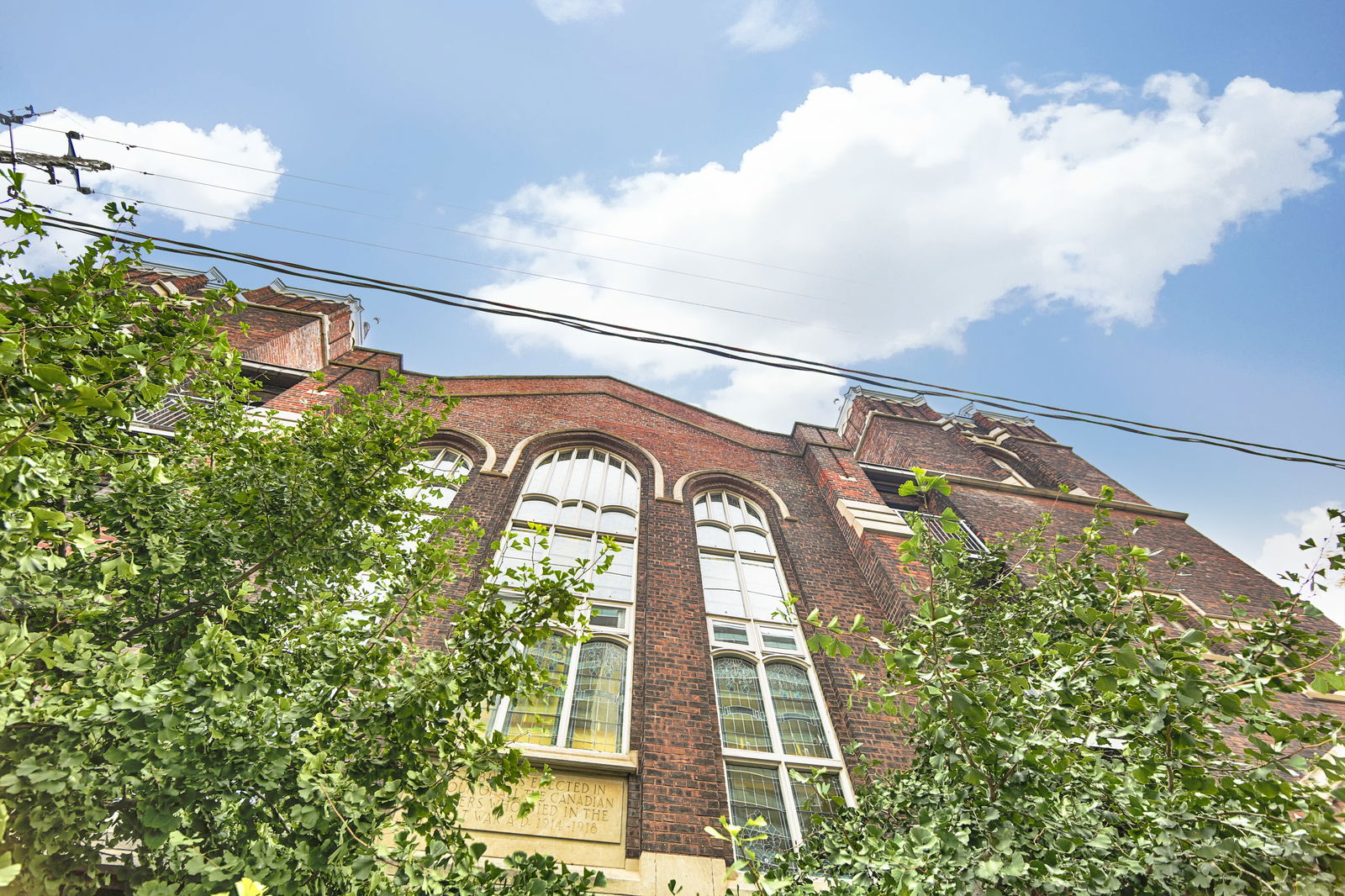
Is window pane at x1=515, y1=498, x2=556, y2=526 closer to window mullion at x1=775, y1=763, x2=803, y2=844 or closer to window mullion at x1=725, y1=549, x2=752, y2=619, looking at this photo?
window mullion at x1=725, y1=549, x2=752, y2=619

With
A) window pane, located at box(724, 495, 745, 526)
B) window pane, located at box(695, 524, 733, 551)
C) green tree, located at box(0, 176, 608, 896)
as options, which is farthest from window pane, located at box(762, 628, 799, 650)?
green tree, located at box(0, 176, 608, 896)

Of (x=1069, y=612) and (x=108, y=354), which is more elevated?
(x=108, y=354)

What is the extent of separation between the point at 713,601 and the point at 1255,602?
10624 millimetres

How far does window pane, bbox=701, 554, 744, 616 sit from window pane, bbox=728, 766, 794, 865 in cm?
265

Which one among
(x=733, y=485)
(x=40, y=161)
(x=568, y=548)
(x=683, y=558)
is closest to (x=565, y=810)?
(x=568, y=548)

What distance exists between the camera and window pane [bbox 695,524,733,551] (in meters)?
11.3

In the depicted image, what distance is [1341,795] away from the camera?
8.47 feet

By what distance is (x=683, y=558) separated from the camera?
10266 millimetres

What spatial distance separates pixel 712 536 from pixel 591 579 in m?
2.87

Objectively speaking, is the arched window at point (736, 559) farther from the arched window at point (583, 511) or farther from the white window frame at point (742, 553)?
the arched window at point (583, 511)

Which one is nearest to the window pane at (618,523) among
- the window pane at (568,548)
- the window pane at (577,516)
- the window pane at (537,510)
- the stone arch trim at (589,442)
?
the window pane at (577,516)

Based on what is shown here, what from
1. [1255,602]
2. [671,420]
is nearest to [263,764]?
[671,420]

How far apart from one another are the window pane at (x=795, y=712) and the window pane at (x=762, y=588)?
109 centimetres

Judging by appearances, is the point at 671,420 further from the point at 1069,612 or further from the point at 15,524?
the point at 15,524
